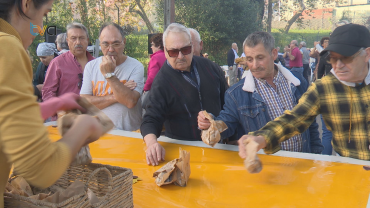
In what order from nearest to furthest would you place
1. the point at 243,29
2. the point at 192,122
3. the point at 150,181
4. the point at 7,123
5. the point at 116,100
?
the point at 7,123 < the point at 150,181 < the point at 192,122 < the point at 116,100 < the point at 243,29

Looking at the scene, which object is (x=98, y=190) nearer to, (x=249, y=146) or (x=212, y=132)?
(x=249, y=146)

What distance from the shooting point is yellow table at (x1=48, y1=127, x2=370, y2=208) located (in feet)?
5.03

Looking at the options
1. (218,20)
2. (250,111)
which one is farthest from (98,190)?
(218,20)

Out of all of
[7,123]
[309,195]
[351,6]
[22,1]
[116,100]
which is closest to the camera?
[7,123]

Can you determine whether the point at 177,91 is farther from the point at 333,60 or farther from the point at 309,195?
the point at 309,195

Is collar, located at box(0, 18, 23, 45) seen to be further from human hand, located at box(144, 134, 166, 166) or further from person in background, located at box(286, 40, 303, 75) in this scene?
person in background, located at box(286, 40, 303, 75)

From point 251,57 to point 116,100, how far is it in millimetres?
1303

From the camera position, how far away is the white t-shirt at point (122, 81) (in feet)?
10.4

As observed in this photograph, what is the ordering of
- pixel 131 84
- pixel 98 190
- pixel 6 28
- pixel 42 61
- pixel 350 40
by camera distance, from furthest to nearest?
→ 1. pixel 42 61
2. pixel 131 84
3. pixel 350 40
4. pixel 98 190
5. pixel 6 28

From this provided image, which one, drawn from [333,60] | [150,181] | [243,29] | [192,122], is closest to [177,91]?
[192,122]

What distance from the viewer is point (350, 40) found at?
1.88 m

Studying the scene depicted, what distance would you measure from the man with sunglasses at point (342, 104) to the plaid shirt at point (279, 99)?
1.07 feet

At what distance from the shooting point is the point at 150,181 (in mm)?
1820

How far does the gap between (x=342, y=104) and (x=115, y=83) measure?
1865 mm
